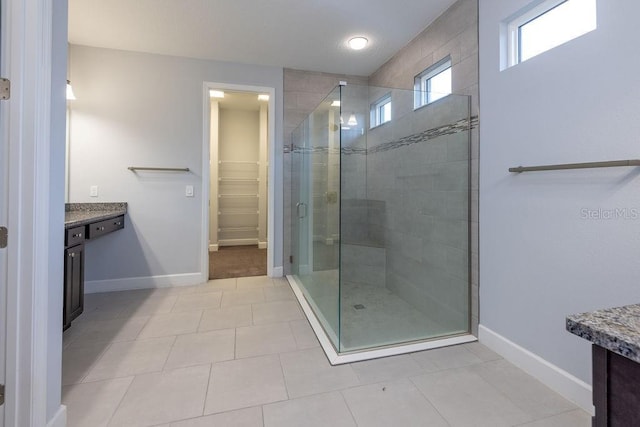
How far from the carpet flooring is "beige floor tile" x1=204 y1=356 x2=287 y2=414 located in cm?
196

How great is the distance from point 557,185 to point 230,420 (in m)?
1.99

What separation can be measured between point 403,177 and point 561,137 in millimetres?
1326

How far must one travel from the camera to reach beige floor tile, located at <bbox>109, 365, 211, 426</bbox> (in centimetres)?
134

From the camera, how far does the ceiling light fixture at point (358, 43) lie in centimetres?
280

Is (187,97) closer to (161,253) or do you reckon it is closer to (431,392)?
(161,253)

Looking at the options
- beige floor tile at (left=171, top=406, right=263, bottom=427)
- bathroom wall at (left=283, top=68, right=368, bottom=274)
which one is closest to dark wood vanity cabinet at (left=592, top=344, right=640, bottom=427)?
beige floor tile at (left=171, top=406, right=263, bottom=427)

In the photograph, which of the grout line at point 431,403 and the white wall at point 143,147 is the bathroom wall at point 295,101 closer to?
the white wall at point 143,147

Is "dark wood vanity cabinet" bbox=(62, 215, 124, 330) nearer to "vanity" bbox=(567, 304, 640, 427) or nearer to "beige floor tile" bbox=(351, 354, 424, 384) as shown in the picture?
"beige floor tile" bbox=(351, 354, 424, 384)

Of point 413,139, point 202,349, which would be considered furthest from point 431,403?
point 413,139

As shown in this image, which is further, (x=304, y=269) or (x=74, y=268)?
(x=304, y=269)

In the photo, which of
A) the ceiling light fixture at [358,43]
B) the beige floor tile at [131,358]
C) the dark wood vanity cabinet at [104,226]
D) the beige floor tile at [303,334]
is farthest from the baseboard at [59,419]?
the ceiling light fixture at [358,43]

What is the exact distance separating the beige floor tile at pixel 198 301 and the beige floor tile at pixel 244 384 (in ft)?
3.32

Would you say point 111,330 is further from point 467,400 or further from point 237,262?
point 467,400

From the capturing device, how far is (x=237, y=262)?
172 inches
